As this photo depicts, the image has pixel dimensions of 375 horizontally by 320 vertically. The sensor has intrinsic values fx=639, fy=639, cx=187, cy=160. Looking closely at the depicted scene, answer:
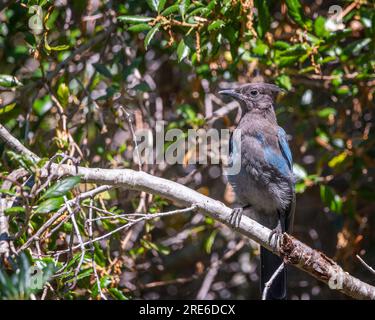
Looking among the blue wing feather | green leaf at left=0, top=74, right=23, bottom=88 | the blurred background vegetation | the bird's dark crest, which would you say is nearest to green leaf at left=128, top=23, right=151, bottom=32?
the blurred background vegetation

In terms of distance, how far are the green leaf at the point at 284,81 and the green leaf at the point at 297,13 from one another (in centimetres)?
46

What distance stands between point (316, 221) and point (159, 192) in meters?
3.45

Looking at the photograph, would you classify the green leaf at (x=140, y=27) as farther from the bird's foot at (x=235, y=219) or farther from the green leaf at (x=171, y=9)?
the bird's foot at (x=235, y=219)

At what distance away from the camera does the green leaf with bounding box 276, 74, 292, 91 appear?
546cm

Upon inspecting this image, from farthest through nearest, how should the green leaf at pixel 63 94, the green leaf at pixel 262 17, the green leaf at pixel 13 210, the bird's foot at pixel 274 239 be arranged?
the green leaf at pixel 63 94 < the green leaf at pixel 262 17 < the bird's foot at pixel 274 239 < the green leaf at pixel 13 210

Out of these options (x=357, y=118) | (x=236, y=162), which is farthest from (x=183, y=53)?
(x=357, y=118)

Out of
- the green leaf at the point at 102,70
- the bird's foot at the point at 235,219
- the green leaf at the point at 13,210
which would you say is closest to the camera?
the green leaf at the point at 13,210

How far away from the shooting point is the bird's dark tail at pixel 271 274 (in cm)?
550

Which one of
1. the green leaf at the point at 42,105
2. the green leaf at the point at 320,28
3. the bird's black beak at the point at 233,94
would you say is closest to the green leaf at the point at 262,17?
the green leaf at the point at 320,28

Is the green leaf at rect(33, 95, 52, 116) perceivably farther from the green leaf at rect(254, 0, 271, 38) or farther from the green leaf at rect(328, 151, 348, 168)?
the green leaf at rect(328, 151, 348, 168)

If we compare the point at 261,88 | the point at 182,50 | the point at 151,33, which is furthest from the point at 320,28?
the point at 151,33

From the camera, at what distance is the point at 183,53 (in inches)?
189

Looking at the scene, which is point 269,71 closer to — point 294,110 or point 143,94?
point 294,110

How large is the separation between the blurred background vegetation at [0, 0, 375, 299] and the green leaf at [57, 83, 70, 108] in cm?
1
